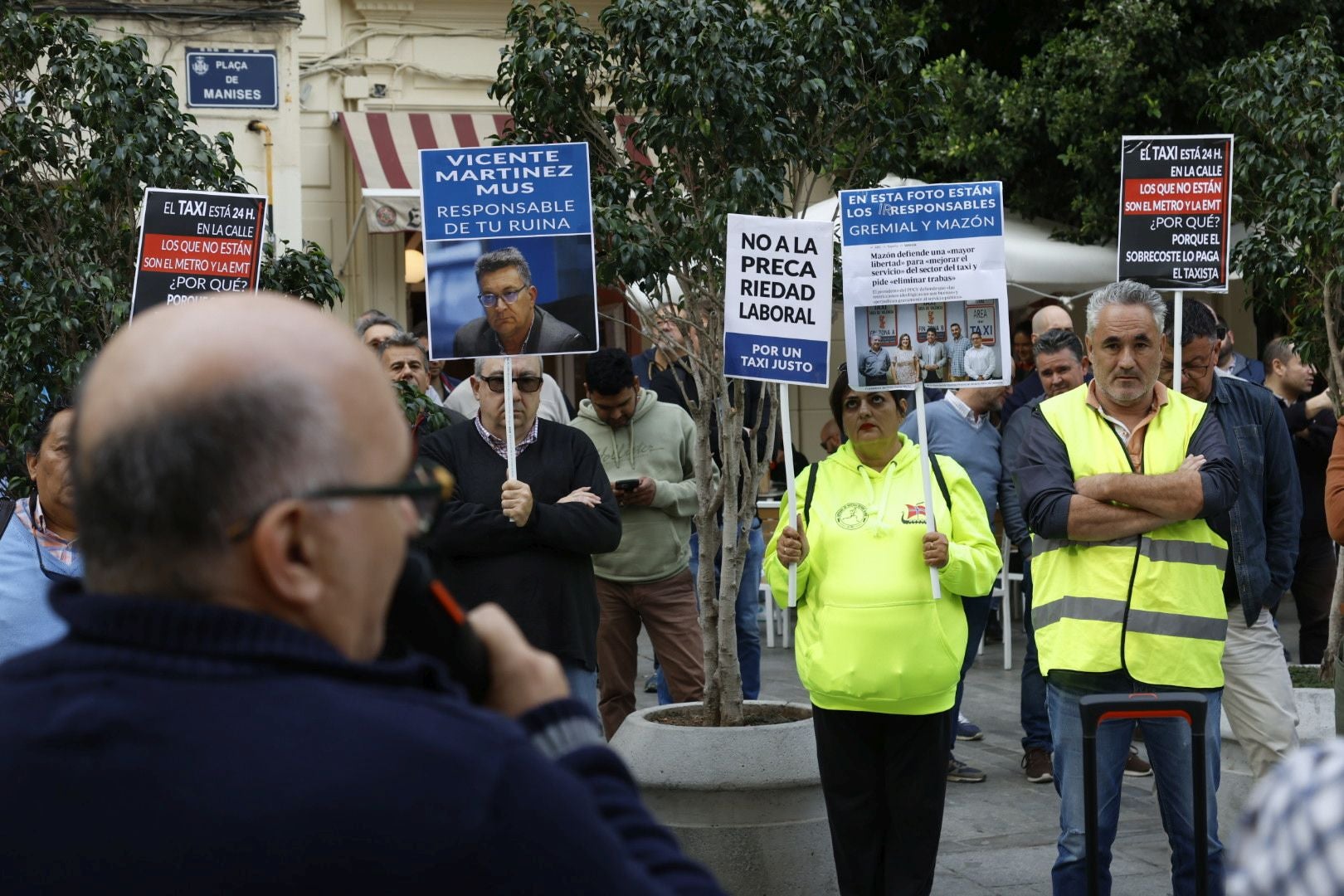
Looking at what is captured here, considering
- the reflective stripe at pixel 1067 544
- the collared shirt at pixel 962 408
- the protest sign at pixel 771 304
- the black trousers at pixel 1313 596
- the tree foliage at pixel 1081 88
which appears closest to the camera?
the reflective stripe at pixel 1067 544

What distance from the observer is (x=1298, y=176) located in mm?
8031

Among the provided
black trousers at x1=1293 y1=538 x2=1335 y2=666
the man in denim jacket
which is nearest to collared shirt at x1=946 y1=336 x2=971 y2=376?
the man in denim jacket

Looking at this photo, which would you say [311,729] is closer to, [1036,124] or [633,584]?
[633,584]

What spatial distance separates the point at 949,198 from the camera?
5812mm

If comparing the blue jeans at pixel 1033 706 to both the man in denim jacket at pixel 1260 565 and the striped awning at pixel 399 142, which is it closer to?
the man in denim jacket at pixel 1260 565

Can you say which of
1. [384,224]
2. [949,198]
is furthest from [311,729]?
[384,224]

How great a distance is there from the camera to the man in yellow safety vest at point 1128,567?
4852 millimetres

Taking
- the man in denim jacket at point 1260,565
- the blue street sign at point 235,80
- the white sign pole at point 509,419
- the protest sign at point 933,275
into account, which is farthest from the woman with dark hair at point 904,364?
the blue street sign at point 235,80

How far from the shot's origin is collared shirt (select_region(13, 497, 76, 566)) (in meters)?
4.36

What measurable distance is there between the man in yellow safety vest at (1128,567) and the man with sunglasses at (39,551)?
112 inches

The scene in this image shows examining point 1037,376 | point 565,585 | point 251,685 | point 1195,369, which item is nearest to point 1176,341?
point 1195,369

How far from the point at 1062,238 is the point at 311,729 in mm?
13855

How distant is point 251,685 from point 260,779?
9 centimetres

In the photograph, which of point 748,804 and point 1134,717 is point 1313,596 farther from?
point 1134,717
